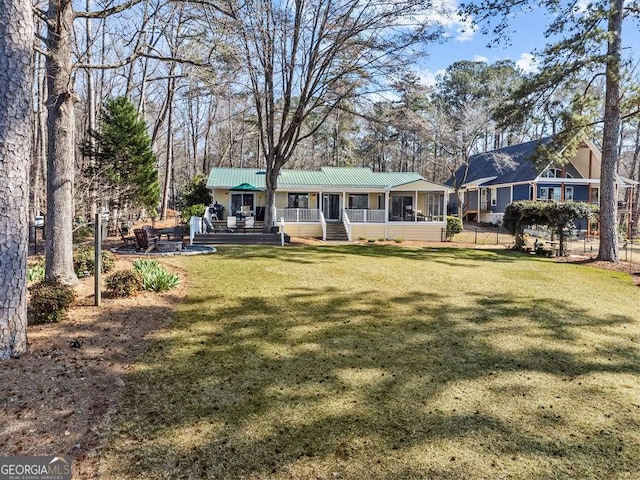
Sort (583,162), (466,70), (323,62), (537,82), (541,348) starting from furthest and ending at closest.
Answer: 1. (466,70)
2. (583,162)
3. (323,62)
4. (537,82)
5. (541,348)

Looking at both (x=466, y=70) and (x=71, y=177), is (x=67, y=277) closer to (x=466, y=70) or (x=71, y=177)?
(x=71, y=177)

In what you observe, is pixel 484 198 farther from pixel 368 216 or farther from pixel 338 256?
pixel 338 256

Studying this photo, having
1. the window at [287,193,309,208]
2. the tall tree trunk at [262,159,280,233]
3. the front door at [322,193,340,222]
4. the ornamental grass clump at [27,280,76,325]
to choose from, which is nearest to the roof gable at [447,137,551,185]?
the front door at [322,193,340,222]

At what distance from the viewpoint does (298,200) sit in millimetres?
25625

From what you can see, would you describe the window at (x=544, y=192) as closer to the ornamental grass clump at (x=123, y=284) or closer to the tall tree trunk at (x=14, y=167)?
the ornamental grass clump at (x=123, y=284)

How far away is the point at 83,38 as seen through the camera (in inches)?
760

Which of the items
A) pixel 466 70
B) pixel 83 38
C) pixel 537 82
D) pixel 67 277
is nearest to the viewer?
pixel 67 277

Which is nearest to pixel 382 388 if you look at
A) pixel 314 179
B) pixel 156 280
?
pixel 156 280

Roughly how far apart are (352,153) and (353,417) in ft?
134

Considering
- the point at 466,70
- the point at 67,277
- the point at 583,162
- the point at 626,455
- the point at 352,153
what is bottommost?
the point at 626,455

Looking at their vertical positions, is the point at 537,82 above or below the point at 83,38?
below

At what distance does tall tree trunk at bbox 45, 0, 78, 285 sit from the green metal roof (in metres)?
16.9

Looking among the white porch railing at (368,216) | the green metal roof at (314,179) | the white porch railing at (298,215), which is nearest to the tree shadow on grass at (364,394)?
the white porch railing at (298,215)

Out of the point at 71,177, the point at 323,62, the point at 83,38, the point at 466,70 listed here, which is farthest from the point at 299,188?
the point at 466,70
